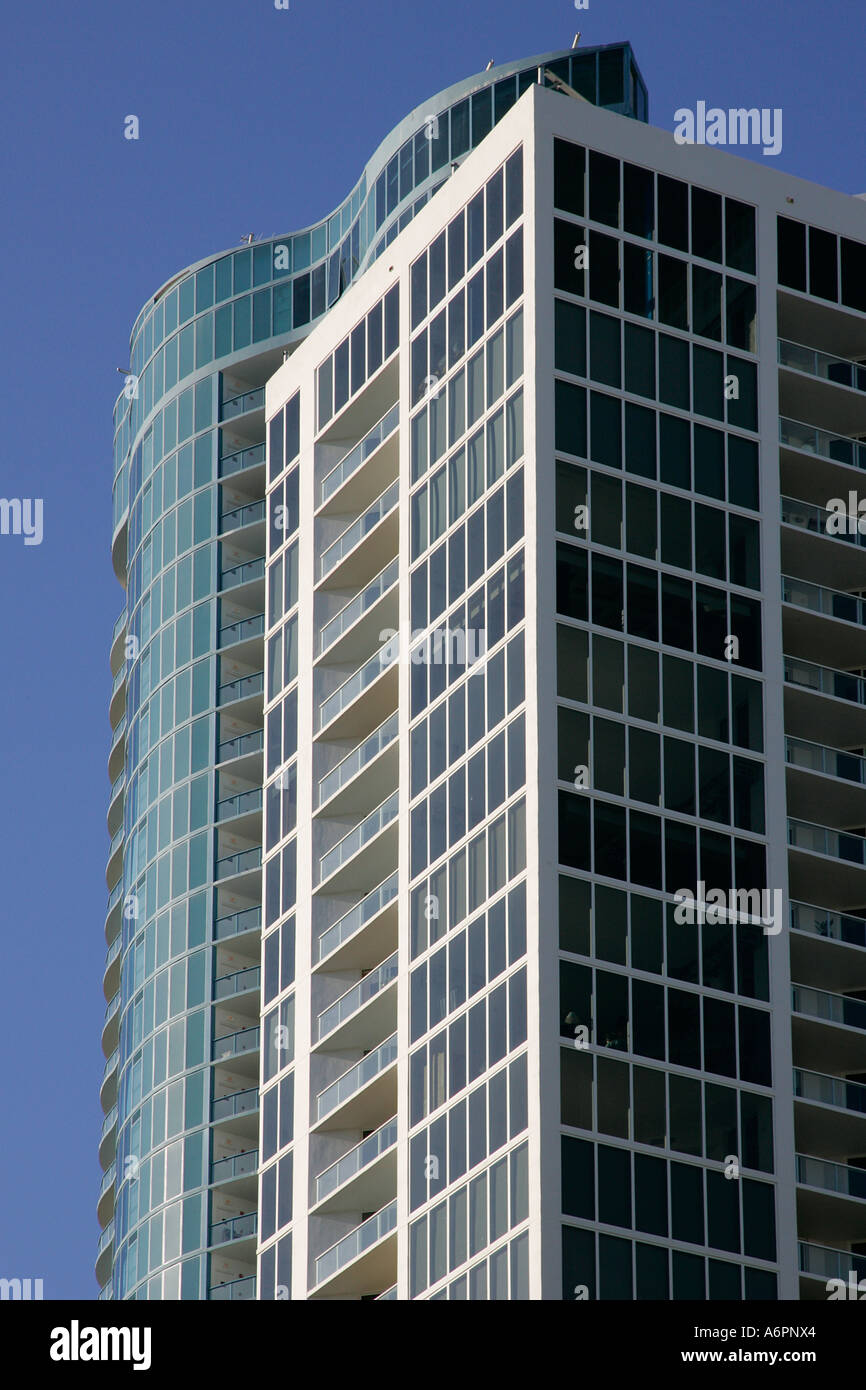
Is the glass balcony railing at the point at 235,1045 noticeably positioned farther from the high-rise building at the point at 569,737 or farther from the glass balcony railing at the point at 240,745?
the glass balcony railing at the point at 240,745

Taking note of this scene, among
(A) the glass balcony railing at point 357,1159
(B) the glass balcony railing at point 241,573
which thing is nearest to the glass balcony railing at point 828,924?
(A) the glass balcony railing at point 357,1159

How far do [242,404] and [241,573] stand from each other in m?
7.93

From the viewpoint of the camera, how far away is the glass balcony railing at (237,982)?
10825 cm

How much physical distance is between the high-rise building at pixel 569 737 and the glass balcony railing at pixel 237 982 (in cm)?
1041

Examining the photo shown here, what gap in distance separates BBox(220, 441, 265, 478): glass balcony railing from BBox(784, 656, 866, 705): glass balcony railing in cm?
3881

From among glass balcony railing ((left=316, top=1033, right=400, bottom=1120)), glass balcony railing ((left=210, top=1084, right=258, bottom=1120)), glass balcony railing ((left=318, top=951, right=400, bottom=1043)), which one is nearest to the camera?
glass balcony railing ((left=316, top=1033, right=400, bottom=1120))

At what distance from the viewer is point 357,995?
84.7 meters

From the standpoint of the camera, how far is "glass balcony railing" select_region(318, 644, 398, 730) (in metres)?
87.2

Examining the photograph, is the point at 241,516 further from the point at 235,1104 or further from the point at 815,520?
the point at 815,520

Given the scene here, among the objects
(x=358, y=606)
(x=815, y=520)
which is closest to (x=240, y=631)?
(x=358, y=606)

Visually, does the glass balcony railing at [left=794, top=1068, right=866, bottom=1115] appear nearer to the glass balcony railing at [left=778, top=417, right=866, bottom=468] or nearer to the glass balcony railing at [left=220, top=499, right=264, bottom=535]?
the glass balcony railing at [left=778, top=417, right=866, bottom=468]

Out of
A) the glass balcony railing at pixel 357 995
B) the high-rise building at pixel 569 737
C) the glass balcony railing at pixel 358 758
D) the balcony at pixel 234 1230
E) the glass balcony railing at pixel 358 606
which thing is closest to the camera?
the high-rise building at pixel 569 737

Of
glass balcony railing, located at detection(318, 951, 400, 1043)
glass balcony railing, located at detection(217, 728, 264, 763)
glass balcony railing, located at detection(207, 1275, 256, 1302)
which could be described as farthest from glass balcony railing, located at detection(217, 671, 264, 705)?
glass balcony railing, located at detection(318, 951, 400, 1043)
